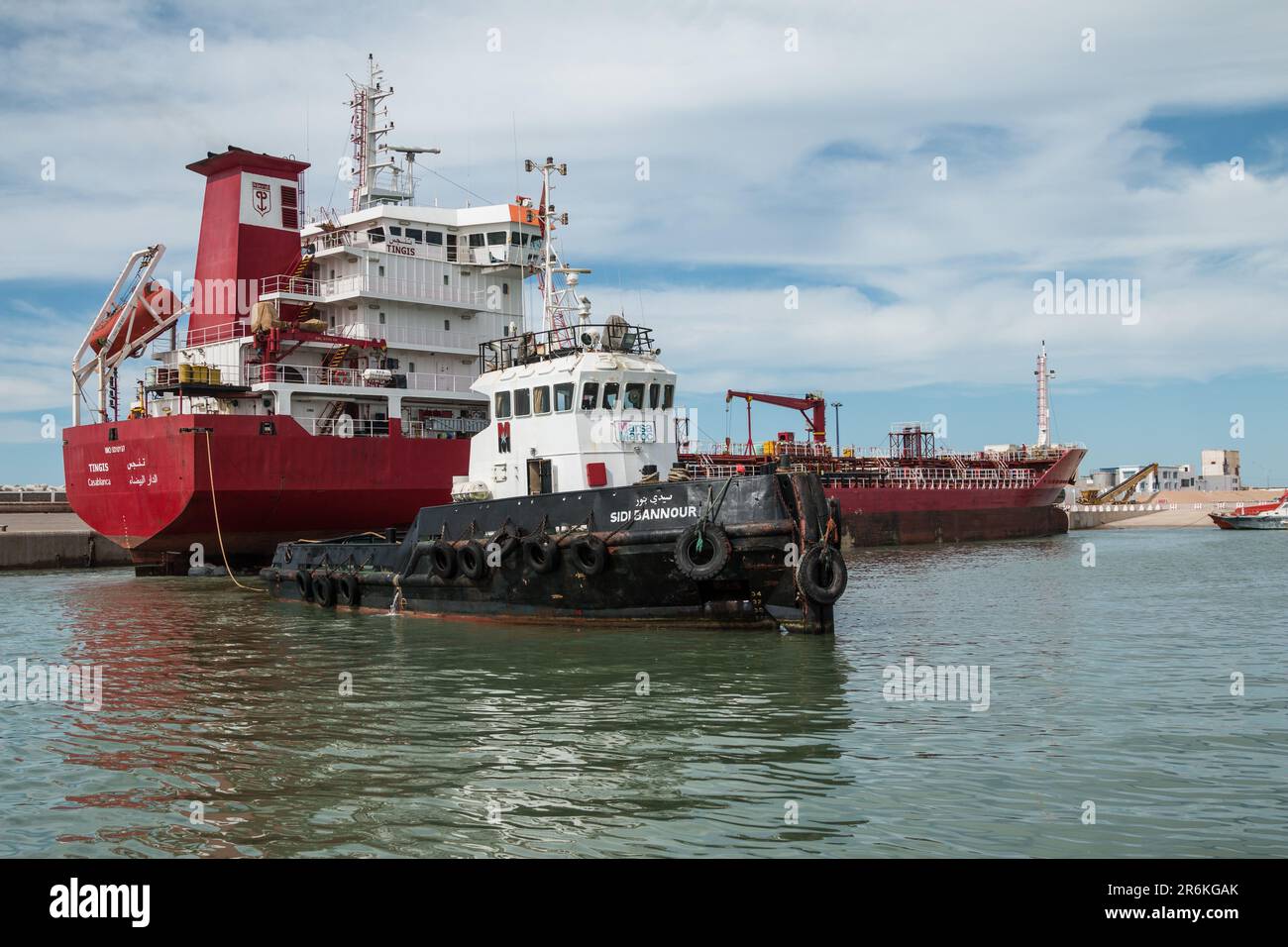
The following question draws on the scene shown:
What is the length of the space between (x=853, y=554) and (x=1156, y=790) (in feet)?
98.1

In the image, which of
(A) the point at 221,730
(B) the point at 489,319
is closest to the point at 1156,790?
(A) the point at 221,730

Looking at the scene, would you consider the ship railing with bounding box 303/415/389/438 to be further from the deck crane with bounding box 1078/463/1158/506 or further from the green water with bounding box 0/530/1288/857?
the deck crane with bounding box 1078/463/1158/506

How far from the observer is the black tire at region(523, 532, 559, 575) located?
580 inches

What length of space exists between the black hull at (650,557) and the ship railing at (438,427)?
13.4m

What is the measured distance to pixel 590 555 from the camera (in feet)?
46.9

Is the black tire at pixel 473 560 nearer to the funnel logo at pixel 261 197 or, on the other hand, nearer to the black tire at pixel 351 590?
the black tire at pixel 351 590

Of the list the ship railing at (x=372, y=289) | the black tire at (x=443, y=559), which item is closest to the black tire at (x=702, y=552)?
the black tire at (x=443, y=559)

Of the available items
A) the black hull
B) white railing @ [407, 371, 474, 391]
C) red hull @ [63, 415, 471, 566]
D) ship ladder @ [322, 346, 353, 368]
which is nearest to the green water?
the black hull

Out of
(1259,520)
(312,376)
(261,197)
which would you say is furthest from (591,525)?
(1259,520)

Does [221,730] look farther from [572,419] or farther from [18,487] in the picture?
[18,487]

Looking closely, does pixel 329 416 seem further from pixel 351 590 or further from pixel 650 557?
pixel 650 557

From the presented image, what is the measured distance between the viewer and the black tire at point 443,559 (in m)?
16.2

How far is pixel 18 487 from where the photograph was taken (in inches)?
1761

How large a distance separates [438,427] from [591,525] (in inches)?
633
